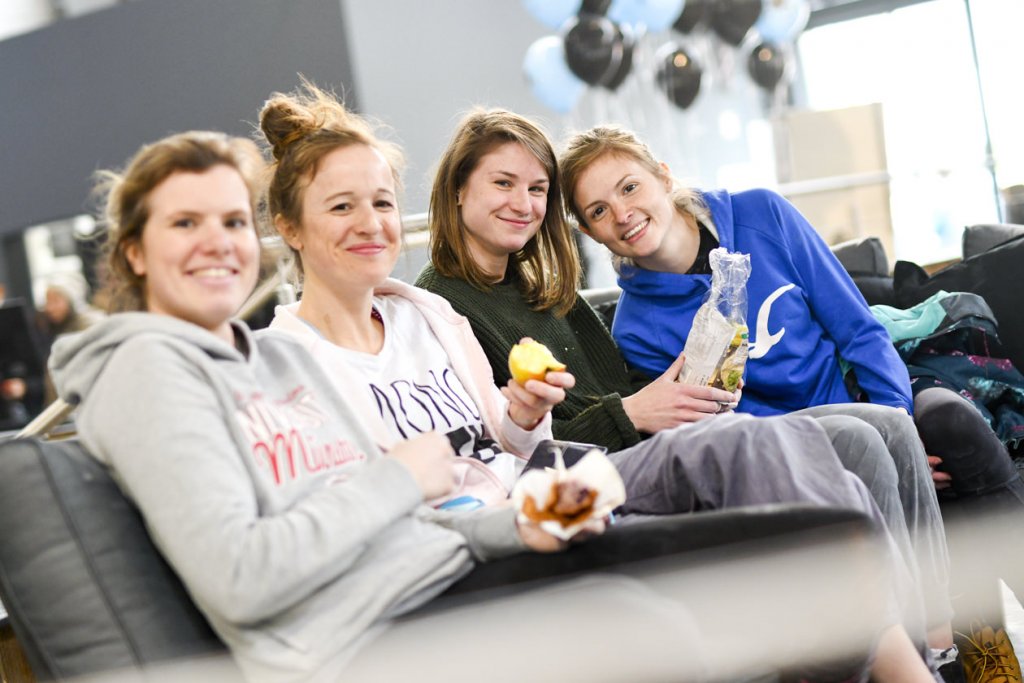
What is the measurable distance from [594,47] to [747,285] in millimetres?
3127

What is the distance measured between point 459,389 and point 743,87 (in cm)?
881

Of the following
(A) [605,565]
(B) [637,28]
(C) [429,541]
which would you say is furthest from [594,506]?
(B) [637,28]

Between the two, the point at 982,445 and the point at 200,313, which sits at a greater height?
the point at 200,313

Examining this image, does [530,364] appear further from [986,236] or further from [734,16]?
[734,16]

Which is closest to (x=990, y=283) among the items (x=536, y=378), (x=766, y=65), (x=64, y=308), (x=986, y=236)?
(x=986, y=236)

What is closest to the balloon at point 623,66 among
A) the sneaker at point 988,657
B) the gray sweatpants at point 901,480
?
the gray sweatpants at point 901,480

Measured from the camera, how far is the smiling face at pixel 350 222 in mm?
1715

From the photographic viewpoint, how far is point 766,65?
6.50 metres

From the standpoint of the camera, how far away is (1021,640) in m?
2.49

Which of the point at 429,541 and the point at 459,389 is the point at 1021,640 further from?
the point at 429,541

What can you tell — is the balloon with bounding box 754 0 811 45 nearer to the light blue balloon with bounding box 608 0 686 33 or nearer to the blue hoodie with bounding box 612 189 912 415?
the light blue balloon with bounding box 608 0 686 33

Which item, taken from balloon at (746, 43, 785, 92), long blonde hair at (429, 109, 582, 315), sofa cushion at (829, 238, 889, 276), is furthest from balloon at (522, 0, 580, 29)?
long blonde hair at (429, 109, 582, 315)

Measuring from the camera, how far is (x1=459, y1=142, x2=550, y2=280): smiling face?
2.14 meters

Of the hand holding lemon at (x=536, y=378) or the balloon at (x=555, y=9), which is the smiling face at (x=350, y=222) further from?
the balloon at (x=555, y=9)
